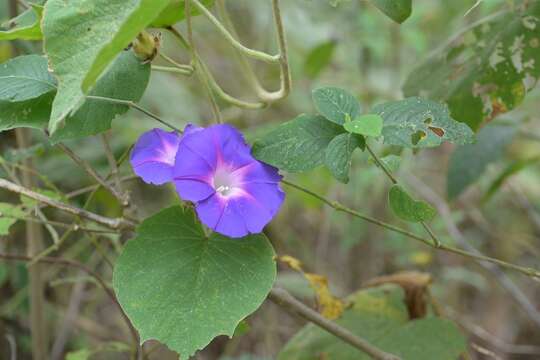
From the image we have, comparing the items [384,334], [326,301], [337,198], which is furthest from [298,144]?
[337,198]

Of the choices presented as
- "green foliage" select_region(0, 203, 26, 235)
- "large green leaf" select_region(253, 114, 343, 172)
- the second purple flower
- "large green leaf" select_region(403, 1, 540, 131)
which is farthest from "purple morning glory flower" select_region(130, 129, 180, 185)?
"large green leaf" select_region(403, 1, 540, 131)

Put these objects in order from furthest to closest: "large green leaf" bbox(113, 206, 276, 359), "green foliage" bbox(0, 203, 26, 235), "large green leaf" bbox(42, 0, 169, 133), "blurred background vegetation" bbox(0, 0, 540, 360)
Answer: "blurred background vegetation" bbox(0, 0, 540, 360) → "green foliage" bbox(0, 203, 26, 235) → "large green leaf" bbox(113, 206, 276, 359) → "large green leaf" bbox(42, 0, 169, 133)

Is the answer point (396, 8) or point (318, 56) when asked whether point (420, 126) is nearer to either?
point (396, 8)

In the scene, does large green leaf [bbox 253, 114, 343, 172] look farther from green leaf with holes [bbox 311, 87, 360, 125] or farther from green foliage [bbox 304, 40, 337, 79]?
green foliage [bbox 304, 40, 337, 79]

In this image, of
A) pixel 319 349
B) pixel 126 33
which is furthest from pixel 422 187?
pixel 126 33

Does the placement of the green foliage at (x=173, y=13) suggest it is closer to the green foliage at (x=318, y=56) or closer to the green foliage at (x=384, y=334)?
the green foliage at (x=384, y=334)

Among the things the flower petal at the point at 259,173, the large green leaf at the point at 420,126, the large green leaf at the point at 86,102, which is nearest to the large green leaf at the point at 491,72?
the large green leaf at the point at 420,126

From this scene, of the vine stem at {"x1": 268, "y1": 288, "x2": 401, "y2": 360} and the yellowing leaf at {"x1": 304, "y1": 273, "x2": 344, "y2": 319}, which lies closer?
the vine stem at {"x1": 268, "y1": 288, "x2": 401, "y2": 360}
